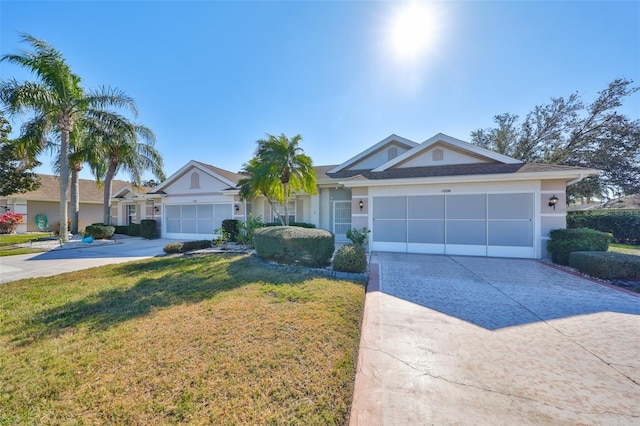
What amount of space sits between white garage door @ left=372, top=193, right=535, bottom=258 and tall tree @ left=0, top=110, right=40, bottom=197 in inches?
993

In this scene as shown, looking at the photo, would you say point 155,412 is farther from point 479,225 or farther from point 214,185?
point 214,185

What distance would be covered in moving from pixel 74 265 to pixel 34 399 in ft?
30.8

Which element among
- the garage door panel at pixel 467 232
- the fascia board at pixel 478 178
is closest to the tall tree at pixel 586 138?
the fascia board at pixel 478 178

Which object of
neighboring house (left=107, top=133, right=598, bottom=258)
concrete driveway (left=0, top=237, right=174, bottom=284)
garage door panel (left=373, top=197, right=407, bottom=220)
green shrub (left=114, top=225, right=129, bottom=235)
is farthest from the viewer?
green shrub (left=114, top=225, right=129, bottom=235)

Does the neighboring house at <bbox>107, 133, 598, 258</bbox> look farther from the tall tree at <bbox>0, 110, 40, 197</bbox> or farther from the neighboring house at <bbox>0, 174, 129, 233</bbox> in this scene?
the tall tree at <bbox>0, 110, 40, 197</bbox>

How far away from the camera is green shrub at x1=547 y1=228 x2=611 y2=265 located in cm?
853

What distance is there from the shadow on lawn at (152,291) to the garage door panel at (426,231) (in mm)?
6317

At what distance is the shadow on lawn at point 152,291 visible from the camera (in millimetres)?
4391

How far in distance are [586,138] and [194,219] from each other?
31.3m

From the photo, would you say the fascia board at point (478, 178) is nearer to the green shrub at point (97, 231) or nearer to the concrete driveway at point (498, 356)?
the concrete driveway at point (498, 356)

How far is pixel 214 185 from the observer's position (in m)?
16.8

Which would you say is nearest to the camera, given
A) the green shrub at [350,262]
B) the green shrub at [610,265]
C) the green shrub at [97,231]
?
the green shrub at [610,265]

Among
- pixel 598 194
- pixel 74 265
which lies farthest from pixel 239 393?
pixel 598 194

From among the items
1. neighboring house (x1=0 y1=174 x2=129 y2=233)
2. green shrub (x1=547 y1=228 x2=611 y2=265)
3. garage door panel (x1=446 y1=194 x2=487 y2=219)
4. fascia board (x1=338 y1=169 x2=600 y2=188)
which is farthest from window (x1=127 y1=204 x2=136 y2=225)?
green shrub (x1=547 y1=228 x2=611 y2=265)
